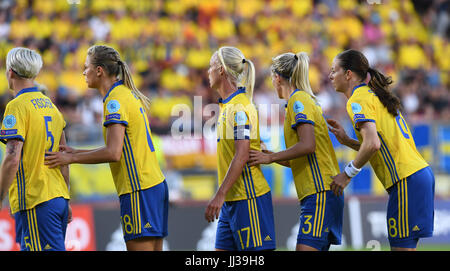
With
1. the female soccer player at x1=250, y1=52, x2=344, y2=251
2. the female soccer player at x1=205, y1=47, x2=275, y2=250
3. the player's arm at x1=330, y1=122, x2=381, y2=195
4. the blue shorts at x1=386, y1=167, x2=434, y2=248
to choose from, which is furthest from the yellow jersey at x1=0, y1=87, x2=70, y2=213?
the blue shorts at x1=386, y1=167, x2=434, y2=248

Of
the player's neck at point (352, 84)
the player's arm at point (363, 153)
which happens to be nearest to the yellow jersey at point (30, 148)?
the player's arm at point (363, 153)

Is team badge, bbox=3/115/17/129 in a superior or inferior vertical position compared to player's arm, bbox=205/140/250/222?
superior

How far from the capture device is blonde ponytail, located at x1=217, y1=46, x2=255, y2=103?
534cm

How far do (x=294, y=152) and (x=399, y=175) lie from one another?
85 centimetres

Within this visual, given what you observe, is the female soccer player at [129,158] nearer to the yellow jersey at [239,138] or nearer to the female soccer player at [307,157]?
the yellow jersey at [239,138]

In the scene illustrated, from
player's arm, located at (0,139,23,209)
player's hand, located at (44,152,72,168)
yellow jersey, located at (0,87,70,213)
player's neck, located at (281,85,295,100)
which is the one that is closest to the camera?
player's arm, located at (0,139,23,209)

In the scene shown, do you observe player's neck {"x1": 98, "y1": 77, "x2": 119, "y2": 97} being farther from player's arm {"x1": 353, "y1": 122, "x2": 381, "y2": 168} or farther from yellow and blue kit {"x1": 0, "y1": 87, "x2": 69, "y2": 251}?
player's arm {"x1": 353, "y1": 122, "x2": 381, "y2": 168}

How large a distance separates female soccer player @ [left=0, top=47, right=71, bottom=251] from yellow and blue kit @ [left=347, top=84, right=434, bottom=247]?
2.41 metres

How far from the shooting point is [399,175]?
5.23 metres

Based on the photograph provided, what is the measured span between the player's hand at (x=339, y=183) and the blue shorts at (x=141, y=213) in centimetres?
138

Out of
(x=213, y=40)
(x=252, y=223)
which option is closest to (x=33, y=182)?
(x=252, y=223)

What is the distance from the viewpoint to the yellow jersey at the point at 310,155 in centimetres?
537

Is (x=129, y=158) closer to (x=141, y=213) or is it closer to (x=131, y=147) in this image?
(x=131, y=147)

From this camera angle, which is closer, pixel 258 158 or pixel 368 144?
pixel 368 144
